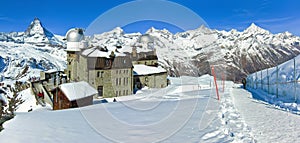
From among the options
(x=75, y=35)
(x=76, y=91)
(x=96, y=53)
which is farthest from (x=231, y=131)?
(x=75, y=35)

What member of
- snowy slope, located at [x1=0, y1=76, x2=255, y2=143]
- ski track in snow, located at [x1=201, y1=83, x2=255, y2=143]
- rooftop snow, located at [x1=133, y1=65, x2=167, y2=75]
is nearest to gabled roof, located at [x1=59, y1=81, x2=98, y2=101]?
rooftop snow, located at [x1=133, y1=65, x2=167, y2=75]

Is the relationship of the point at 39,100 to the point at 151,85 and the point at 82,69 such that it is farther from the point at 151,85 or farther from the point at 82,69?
the point at 151,85

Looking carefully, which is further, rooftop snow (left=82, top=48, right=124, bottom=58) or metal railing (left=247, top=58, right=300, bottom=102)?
rooftop snow (left=82, top=48, right=124, bottom=58)

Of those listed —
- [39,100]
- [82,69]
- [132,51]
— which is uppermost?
[132,51]

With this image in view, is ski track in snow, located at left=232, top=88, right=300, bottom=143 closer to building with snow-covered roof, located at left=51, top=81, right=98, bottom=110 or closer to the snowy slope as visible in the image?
the snowy slope

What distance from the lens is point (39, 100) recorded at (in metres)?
44.7

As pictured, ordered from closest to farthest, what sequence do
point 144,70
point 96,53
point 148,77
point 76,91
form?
point 76,91
point 96,53
point 148,77
point 144,70

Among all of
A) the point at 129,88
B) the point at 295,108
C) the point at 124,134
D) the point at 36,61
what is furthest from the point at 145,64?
the point at 36,61

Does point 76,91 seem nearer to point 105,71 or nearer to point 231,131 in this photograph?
point 105,71

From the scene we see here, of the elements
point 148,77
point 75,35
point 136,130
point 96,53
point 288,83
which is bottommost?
point 136,130

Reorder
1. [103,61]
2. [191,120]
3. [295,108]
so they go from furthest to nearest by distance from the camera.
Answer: [103,61], [295,108], [191,120]

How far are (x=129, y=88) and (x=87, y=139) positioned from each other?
3870 cm

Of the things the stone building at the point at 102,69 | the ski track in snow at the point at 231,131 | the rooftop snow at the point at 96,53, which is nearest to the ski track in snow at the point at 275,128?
the ski track in snow at the point at 231,131

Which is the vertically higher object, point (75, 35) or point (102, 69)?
point (75, 35)
